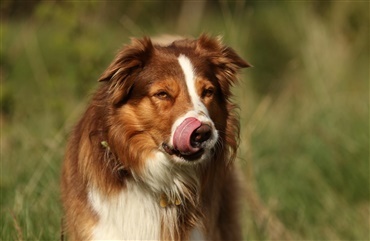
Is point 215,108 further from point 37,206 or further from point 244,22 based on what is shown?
point 244,22

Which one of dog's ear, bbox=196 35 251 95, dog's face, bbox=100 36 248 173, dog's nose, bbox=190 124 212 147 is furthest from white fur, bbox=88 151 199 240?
dog's ear, bbox=196 35 251 95

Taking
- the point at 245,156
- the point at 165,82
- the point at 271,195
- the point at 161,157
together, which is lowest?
the point at 271,195

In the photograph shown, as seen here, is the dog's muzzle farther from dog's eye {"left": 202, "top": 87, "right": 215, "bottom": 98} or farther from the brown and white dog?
dog's eye {"left": 202, "top": 87, "right": 215, "bottom": 98}

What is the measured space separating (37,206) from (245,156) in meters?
2.45

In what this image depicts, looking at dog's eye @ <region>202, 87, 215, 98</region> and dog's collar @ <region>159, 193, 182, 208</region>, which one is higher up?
dog's eye @ <region>202, 87, 215, 98</region>

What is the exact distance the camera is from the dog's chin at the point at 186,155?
4.79 meters

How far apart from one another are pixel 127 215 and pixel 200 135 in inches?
31.0

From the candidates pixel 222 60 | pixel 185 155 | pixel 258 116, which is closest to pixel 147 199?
pixel 185 155

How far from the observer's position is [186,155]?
4789 millimetres

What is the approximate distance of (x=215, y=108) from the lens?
5.07 meters

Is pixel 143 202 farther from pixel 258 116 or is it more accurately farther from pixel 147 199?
pixel 258 116

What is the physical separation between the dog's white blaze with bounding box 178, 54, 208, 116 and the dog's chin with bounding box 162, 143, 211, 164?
0.26 meters

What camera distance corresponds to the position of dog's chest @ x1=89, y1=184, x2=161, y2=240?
16.3 feet

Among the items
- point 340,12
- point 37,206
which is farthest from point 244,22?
point 37,206
